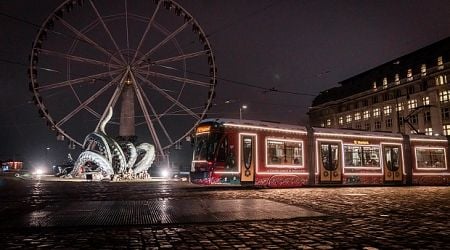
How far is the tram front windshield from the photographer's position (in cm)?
2038

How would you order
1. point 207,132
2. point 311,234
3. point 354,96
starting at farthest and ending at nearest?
point 354,96
point 207,132
point 311,234

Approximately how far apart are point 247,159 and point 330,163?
6.13 metres

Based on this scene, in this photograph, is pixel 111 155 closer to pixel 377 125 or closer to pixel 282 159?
pixel 282 159

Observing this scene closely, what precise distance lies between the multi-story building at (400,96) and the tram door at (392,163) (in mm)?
29883

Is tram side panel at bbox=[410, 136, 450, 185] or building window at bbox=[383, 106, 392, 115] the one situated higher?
building window at bbox=[383, 106, 392, 115]

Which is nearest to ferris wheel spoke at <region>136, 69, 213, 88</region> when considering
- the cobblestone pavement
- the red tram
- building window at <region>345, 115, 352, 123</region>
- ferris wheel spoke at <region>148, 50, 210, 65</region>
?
ferris wheel spoke at <region>148, 50, 210, 65</region>

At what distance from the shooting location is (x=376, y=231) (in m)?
7.44

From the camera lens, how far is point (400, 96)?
7644 cm

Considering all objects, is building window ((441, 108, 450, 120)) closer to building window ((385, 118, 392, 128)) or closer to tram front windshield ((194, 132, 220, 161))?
building window ((385, 118, 392, 128))

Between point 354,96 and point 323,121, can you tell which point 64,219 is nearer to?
point 354,96

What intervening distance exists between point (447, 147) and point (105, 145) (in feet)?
90.4

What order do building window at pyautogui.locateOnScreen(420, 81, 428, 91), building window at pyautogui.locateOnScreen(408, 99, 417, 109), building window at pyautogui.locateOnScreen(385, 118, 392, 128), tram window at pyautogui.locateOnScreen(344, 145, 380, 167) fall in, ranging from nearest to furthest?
tram window at pyautogui.locateOnScreen(344, 145, 380, 167) → building window at pyautogui.locateOnScreen(420, 81, 428, 91) → building window at pyautogui.locateOnScreen(408, 99, 417, 109) → building window at pyautogui.locateOnScreen(385, 118, 392, 128)

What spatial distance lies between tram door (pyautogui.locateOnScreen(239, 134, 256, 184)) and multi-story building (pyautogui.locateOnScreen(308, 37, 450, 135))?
3967 centimetres

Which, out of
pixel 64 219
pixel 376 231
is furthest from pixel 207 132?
pixel 376 231
